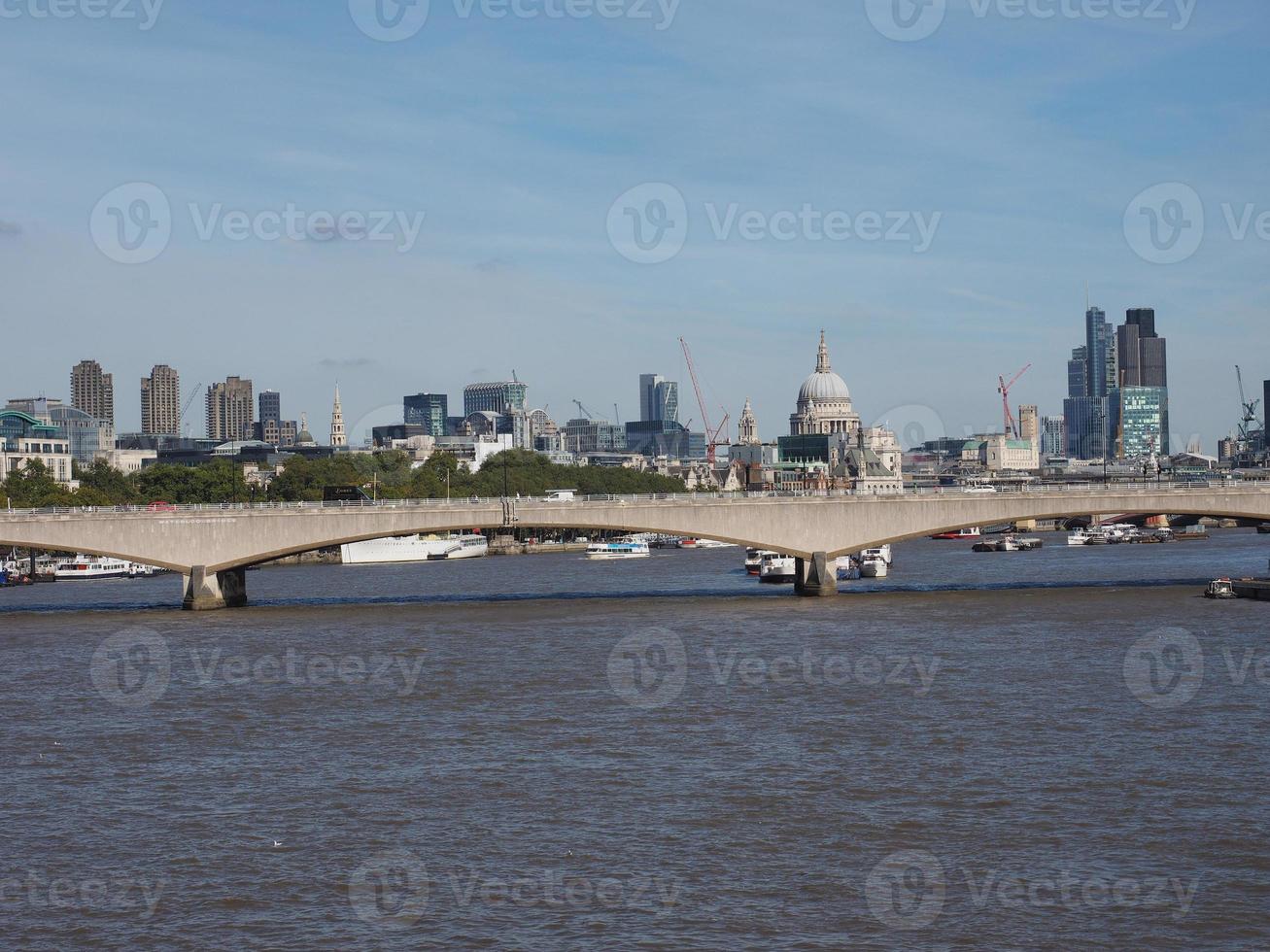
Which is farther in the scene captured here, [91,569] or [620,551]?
[620,551]

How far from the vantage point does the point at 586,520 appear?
263ft

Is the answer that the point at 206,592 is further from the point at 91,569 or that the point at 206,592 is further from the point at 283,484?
the point at 283,484

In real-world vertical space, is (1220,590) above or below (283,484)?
below

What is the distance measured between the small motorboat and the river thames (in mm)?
11740

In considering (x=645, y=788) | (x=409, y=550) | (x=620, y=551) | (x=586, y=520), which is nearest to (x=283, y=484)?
(x=409, y=550)

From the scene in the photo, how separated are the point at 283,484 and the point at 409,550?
28.3 metres

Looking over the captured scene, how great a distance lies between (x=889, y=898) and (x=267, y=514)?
193 ft

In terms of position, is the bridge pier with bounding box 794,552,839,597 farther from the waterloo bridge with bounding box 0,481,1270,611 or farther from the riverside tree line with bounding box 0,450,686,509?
the riverside tree line with bounding box 0,450,686,509

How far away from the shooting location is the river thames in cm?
2453

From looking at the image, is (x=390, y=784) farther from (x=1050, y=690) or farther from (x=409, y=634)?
(x=409, y=634)

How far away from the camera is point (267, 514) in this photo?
79.7 meters

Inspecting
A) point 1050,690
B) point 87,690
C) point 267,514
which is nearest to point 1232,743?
point 1050,690

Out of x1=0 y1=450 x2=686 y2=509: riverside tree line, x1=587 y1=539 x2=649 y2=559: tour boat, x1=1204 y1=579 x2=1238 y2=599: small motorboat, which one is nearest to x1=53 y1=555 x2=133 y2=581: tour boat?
x1=0 y1=450 x2=686 y2=509: riverside tree line

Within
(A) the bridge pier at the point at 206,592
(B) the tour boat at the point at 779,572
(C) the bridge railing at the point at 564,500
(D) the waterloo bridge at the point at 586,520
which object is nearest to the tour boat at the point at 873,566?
(B) the tour boat at the point at 779,572
